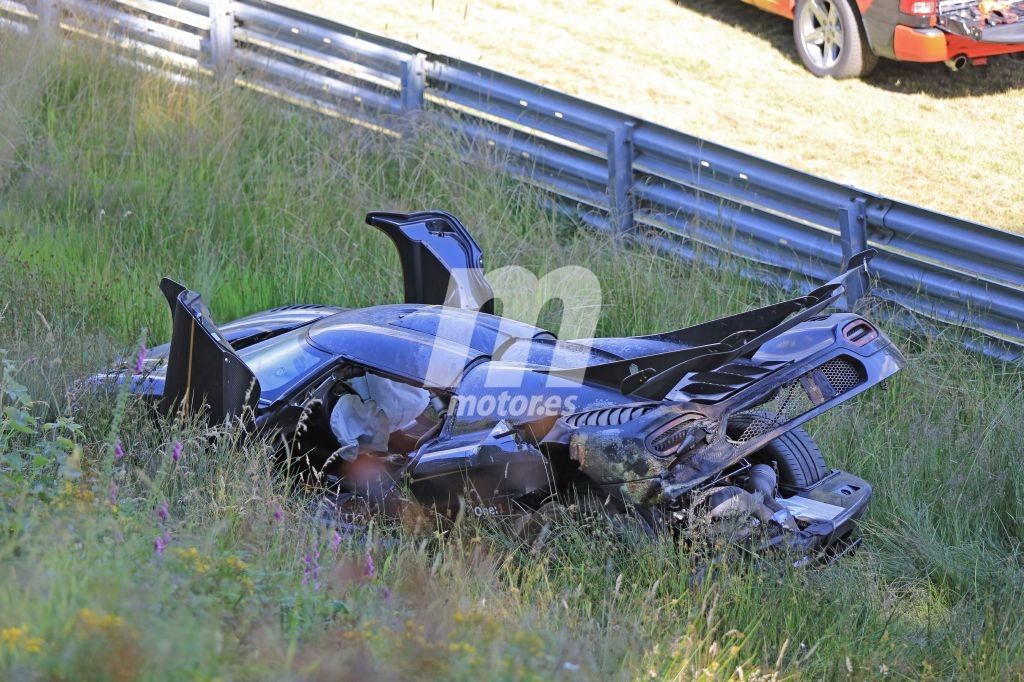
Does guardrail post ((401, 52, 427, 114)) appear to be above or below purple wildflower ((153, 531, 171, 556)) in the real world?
above

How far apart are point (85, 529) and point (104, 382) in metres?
2.14

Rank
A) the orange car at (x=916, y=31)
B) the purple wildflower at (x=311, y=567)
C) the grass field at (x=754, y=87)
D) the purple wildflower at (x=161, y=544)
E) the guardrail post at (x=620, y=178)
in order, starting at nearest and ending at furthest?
the purple wildflower at (x=161, y=544), the purple wildflower at (x=311, y=567), the guardrail post at (x=620, y=178), the grass field at (x=754, y=87), the orange car at (x=916, y=31)

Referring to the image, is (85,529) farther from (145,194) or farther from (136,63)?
(136,63)

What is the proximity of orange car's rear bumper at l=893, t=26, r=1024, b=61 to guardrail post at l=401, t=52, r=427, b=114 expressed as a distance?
4.22 metres

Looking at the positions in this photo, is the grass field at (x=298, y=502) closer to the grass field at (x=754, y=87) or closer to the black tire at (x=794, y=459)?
the black tire at (x=794, y=459)

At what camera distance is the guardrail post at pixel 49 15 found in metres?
9.63

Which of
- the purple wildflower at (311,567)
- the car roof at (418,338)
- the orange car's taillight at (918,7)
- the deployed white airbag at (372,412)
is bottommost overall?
the purple wildflower at (311,567)

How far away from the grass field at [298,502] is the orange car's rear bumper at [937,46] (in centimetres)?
377

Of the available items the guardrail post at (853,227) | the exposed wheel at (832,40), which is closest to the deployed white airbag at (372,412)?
the guardrail post at (853,227)

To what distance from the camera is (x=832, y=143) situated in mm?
9633

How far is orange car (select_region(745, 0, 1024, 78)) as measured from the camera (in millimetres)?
9516

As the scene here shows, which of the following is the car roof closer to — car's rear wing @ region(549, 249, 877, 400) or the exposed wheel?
car's rear wing @ region(549, 249, 877, 400)

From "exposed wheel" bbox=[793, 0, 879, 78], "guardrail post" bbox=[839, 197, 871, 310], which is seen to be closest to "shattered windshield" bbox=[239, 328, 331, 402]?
"guardrail post" bbox=[839, 197, 871, 310]

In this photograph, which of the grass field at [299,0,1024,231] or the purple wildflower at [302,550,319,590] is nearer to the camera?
the purple wildflower at [302,550,319,590]
